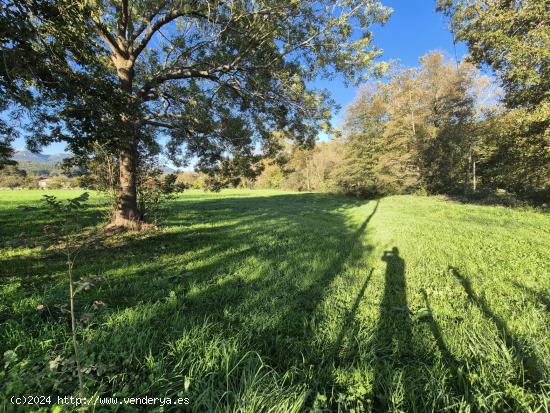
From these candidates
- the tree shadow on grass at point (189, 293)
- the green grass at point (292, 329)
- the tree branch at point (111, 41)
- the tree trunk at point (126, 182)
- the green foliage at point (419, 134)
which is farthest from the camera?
the green foliage at point (419, 134)

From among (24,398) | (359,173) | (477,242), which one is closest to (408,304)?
(24,398)

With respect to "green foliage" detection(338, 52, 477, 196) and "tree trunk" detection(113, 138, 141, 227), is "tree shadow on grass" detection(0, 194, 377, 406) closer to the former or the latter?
"tree trunk" detection(113, 138, 141, 227)

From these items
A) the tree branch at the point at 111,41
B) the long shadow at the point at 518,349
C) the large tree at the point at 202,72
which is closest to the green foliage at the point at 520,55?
the large tree at the point at 202,72

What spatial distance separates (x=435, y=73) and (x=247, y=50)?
82.1 ft

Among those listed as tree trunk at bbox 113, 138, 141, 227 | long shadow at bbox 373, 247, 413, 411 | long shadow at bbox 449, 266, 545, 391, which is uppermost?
tree trunk at bbox 113, 138, 141, 227

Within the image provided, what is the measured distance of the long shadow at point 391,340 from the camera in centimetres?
204

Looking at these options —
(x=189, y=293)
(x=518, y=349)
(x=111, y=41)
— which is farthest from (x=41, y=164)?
(x=518, y=349)

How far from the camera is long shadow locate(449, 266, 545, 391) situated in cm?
210

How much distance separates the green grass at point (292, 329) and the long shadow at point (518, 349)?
0.5 inches

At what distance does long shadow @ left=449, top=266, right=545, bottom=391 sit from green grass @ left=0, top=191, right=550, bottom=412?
1 centimetres

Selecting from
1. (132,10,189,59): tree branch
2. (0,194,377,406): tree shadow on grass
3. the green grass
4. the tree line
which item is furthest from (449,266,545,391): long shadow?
(132,10,189,59): tree branch

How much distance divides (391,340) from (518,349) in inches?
45.5

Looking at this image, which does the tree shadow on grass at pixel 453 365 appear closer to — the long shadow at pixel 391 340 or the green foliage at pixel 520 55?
the long shadow at pixel 391 340

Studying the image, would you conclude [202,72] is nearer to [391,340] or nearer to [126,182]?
[126,182]
